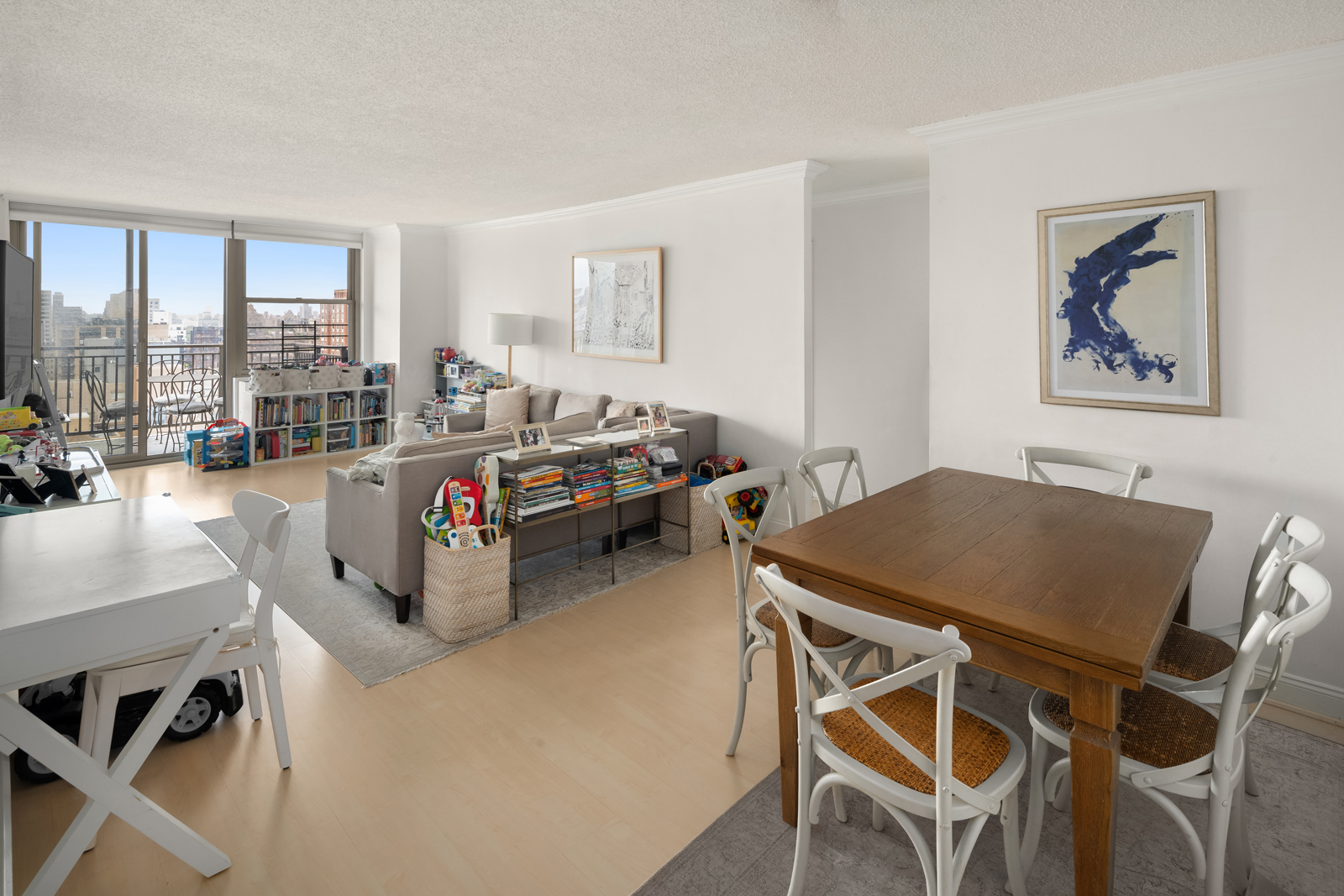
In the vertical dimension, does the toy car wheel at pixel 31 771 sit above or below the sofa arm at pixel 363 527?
below

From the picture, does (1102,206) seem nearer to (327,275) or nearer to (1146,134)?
(1146,134)

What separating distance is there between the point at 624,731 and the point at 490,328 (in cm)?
459

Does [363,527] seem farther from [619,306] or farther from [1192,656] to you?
[1192,656]

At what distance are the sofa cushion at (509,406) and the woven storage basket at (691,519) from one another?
2199mm

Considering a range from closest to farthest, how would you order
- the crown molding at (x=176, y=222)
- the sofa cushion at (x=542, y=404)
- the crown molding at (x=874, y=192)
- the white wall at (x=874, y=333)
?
the crown molding at (x=874, y=192)
the white wall at (x=874, y=333)
the crown molding at (x=176, y=222)
the sofa cushion at (x=542, y=404)

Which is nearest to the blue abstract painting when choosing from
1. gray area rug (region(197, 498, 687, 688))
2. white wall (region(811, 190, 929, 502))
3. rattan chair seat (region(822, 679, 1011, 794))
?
white wall (region(811, 190, 929, 502))

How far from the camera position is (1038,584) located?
1.65 m

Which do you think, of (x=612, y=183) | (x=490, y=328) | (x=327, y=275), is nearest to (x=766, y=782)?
(x=612, y=183)

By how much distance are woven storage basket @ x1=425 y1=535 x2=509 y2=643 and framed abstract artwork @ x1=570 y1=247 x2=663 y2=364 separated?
2.62m

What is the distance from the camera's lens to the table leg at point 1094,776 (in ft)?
4.43

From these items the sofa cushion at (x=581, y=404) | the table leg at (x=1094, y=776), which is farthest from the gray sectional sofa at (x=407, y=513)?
the table leg at (x=1094, y=776)

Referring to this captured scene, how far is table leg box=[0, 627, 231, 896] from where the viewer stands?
1503 millimetres

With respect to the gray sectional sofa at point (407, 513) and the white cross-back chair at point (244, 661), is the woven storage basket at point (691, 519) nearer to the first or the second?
the gray sectional sofa at point (407, 513)

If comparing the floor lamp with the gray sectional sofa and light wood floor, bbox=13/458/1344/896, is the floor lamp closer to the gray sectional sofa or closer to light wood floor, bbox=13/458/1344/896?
the gray sectional sofa
